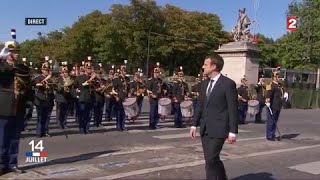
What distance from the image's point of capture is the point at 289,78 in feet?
155

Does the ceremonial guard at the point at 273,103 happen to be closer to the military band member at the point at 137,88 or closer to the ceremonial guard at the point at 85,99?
the military band member at the point at 137,88

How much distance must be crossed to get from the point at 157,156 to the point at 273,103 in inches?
193

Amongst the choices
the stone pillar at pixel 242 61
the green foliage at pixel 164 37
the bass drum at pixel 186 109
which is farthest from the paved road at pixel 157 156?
the green foliage at pixel 164 37

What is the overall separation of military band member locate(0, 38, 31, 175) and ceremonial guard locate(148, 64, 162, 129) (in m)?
7.47

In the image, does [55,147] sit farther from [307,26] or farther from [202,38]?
[202,38]

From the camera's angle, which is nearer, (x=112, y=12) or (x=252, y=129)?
(x=252, y=129)

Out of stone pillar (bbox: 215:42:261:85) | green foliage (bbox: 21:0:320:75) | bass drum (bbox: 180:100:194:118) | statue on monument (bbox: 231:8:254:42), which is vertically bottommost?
bass drum (bbox: 180:100:194:118)

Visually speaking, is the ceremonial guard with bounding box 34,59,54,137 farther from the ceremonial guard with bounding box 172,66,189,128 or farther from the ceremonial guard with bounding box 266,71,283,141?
the ceremonial guard with bounding box 266,71,283,141

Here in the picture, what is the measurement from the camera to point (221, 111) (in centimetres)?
675

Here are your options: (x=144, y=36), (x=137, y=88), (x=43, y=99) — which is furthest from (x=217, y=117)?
(x=144, y=36)

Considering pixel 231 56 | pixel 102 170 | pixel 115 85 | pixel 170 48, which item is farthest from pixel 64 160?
pixel 170 48

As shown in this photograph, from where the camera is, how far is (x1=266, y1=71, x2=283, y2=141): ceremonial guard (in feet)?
44.4

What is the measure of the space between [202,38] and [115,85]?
54.5m

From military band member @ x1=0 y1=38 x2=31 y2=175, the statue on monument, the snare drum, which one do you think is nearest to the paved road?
military band member @ x1=0 y1=38 x2=31 y2=175
